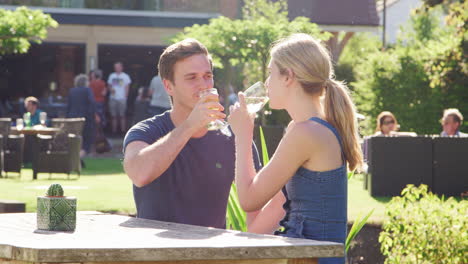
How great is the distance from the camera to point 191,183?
4172 mm

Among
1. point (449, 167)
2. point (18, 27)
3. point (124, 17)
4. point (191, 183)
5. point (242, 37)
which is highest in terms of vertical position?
point (124, 17)

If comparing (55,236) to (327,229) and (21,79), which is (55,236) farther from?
(21,79)

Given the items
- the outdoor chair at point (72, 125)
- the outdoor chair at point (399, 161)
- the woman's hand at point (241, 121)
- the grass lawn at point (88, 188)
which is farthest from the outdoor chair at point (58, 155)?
the woman's hand at point (241, 121)

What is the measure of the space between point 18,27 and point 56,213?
54.6ft

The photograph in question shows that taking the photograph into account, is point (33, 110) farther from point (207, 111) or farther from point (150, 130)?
point (207, 111)

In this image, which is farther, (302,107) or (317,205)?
(302,107)

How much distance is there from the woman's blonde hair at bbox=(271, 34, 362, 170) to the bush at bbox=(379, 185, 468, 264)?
3045 mm

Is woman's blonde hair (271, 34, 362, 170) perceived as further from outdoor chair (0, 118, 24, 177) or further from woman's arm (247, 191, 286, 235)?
outdoor chair (0, 118, 24, 177)

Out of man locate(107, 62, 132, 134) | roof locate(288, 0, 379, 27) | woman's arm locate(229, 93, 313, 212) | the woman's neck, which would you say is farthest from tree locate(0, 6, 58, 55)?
woman's arm locate(229, 93, 313, 212)

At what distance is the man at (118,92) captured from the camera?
24594 millimetres

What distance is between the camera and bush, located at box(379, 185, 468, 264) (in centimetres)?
643

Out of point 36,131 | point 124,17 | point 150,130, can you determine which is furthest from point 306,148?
point 124,17

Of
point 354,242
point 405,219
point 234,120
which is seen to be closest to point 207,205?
point 234,120

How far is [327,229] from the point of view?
138 inches
